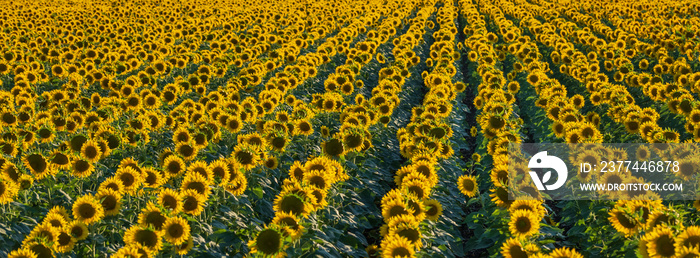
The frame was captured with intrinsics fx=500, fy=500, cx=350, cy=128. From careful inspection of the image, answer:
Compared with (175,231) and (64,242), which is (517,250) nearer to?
(175,231)

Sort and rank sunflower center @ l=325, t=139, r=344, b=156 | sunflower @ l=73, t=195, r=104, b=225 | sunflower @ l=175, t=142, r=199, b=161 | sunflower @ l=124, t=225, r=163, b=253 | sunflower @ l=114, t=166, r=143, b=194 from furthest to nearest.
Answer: sunflower center @ l=325, t=139, r=344, b=156
sunflower @ l=175, t=142, r=199, b=161
sunflower @ l=114, t=166, r=143, b=194
sunflower @ l=73, t=195, r=104, b=225
sunflower @ l=124, t=225, r=163, b=253

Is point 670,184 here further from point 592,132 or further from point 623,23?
point 623,23

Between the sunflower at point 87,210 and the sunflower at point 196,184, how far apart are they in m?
0.79

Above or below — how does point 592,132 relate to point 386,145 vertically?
above

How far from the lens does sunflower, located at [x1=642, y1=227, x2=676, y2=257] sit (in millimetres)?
4023

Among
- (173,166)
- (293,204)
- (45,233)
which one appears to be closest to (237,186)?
(173,166)

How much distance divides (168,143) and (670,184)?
282 inches

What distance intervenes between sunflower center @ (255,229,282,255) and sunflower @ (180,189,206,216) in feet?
3.08

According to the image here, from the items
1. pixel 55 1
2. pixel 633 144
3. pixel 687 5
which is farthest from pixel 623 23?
pixel 55 1

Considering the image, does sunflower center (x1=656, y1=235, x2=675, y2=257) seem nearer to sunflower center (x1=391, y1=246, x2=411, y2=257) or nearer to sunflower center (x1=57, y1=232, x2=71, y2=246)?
sunflower center (x1=391, y1=246, x2=411, y2=257)

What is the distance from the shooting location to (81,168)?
A: 228 inches

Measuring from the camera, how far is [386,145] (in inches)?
358

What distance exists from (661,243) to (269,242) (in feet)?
10.5

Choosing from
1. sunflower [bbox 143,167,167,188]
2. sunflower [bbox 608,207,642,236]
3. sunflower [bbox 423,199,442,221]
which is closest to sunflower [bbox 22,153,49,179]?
sunflower [bbox 143,167,167,188]
